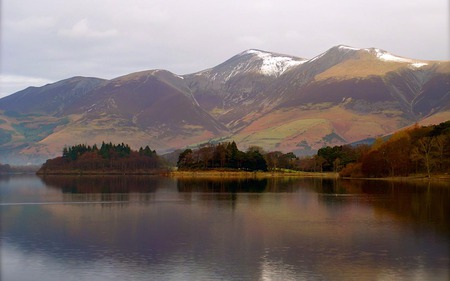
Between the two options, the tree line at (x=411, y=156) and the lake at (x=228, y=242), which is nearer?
the lake at (x=228, y=242)

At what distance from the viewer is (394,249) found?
40.9 m

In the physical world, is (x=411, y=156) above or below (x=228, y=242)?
above

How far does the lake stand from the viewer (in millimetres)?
34156

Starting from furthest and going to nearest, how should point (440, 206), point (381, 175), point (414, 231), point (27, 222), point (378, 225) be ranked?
point (381, 175) → point (440, 206) → point (27, 222) → point (378, 225) → point (414, 231)

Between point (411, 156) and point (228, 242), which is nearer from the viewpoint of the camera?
point (228, 242)

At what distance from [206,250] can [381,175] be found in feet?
436

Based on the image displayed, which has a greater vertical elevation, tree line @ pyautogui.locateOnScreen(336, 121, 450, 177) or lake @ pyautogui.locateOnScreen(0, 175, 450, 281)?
tree line @ pyautogui.locateOnScreen(336, 121, 450, 177)

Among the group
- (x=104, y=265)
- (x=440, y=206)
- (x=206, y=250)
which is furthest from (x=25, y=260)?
(x=440, y=206)

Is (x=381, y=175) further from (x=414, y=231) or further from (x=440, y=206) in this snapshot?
(x=414, y=231)

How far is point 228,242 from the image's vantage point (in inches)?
1737

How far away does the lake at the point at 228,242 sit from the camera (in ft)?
112

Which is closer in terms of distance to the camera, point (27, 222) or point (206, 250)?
point (206, 250)

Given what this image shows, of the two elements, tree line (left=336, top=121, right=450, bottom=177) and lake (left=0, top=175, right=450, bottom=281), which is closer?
lake (left=0, top=175, right=450, bottom=281)

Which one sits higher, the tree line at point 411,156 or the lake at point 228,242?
the tree line at point 411,156
